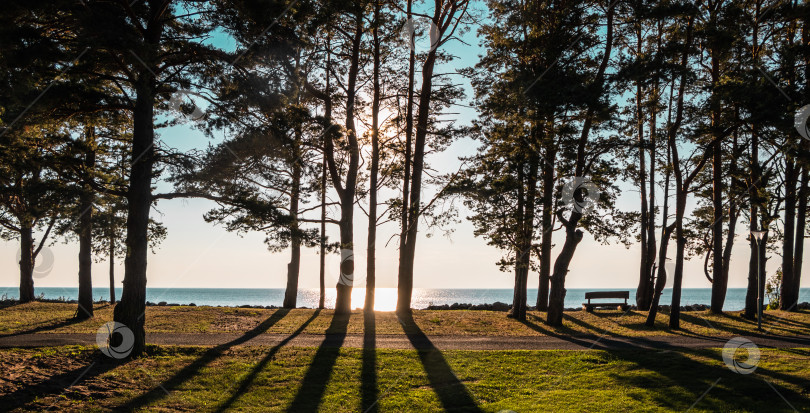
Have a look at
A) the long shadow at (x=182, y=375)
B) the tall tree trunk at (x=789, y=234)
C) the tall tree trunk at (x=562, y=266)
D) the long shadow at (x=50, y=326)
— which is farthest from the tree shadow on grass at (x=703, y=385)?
the long shadow at (x=50, y=326)

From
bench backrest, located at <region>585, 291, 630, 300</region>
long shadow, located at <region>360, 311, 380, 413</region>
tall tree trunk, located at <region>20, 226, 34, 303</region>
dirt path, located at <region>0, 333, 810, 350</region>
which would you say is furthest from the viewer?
tall tree trunk, located at <region>20, 226, 34, 303</region>

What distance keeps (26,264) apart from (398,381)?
892 inches

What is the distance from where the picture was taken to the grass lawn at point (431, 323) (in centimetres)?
1652

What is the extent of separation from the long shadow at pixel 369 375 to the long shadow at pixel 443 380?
3.55 feet

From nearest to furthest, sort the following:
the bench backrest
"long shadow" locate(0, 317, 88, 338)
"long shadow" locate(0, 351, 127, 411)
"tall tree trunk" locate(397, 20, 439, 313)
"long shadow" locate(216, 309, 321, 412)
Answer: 1. "long shadow" locate(0, 351, 127, 411)
2. "long shadow" locate(216, 309, 321, 412)
3. "long shadow" locate(0, 317, 88, 338)
4. "tall tree trunk" locate(397, 20, 439, 313)
5. the bench backrest

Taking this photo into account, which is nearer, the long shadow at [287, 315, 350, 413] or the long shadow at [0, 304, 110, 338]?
the long shadow at [287, 315, 350, 413]

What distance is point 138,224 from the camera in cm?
1201

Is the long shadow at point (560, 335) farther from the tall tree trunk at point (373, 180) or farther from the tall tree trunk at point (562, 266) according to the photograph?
the tall tree trunk at point (373, 180)

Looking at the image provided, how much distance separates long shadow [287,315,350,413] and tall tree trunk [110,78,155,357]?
3896 mm

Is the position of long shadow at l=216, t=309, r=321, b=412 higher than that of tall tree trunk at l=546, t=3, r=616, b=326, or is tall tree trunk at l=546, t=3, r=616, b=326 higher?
tall tree trunk at l=546, t=3, r=616, b=326

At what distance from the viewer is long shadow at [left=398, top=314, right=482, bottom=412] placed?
9.47 meters

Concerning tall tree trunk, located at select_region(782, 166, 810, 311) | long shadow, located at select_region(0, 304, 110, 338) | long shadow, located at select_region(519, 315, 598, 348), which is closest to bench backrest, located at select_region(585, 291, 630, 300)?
long shadow, located at select_region(519, 315, 598, 348)

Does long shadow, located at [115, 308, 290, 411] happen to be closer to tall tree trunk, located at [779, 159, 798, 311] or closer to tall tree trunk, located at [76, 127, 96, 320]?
tall tree trunk, located at [76, 127, 96, 320]

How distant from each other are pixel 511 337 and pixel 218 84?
1039 centimetres
